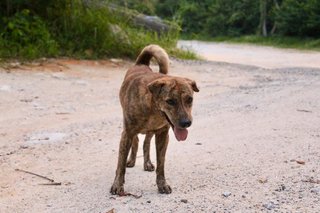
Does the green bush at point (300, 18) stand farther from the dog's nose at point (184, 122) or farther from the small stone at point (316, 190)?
the dog's nose at point (184, 122)

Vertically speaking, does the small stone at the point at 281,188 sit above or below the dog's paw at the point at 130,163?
above

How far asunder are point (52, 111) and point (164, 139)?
3.59 m

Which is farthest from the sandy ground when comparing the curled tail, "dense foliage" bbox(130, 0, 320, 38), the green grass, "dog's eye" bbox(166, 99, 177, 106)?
"dense foliage" bbox(130, 0, 320, 38)

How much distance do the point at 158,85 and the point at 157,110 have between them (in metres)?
0.22

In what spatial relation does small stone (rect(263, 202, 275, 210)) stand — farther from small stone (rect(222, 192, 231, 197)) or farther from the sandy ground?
small stone (rect(222, 192, 231, 197))

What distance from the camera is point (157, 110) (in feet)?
13.1

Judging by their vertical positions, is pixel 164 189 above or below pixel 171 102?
below

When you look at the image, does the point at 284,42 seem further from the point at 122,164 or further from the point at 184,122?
the point at 184,122

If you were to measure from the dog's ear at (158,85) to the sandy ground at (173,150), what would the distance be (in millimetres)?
873

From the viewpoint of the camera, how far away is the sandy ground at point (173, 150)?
4105 millimetres

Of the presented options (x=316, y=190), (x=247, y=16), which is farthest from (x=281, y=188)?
(x=247, y=16)

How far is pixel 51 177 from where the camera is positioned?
4.77 meters

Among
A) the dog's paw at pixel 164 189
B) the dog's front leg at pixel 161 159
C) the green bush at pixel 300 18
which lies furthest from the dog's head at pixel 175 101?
the green bush at pixel 300 18

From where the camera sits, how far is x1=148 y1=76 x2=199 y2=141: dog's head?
377cm
